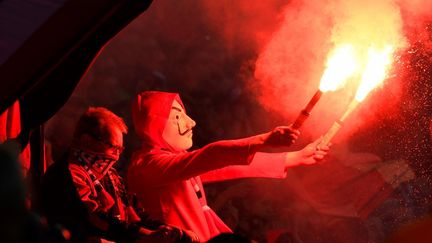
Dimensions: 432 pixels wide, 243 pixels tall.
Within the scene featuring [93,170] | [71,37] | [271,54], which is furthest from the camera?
[271,54]

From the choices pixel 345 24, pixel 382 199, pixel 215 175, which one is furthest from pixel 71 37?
pixel 382 199

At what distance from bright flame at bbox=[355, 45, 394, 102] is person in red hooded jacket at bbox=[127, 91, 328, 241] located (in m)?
0.51

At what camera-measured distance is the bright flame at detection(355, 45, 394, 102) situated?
4645 mm

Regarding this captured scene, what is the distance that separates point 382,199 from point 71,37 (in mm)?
4290

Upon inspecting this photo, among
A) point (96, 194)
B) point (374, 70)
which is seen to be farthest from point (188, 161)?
point (374, 70)

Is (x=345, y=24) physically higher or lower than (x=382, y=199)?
higher

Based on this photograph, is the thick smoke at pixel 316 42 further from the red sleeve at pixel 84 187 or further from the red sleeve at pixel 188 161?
the red sleeve at pixel 84 187

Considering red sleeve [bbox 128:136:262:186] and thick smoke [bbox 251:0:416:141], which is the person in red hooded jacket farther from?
thick smoke [bbox 251:0:416:141]

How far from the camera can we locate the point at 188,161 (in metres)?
4.41

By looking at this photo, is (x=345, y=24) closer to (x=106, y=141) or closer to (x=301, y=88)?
(x=301, y=88)

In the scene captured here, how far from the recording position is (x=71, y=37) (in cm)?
351

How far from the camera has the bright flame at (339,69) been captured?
172 inches

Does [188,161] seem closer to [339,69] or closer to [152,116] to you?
[152,116]

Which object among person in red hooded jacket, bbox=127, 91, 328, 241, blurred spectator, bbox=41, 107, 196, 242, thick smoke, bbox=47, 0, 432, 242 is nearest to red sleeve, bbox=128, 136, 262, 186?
person in red hooded jacket, bbox=127, 91, 328, 241
